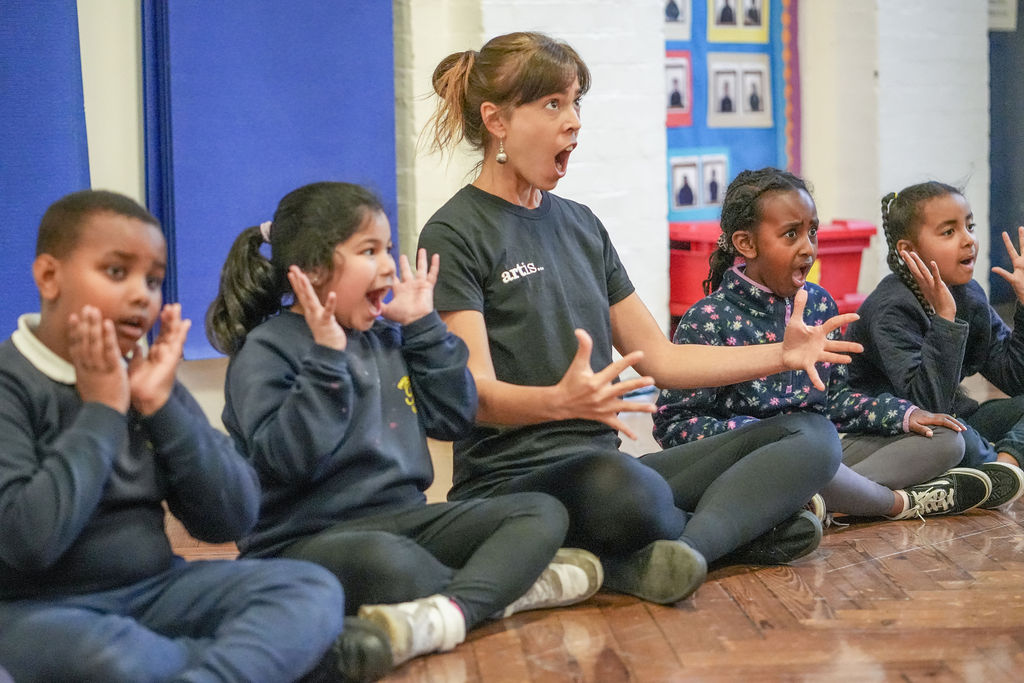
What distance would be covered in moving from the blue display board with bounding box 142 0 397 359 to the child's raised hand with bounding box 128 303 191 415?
1878 mm

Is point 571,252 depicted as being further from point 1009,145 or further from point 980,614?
point 1009,145

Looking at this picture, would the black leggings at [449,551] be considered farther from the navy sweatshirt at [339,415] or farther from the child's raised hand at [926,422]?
the child's raised hand at [926,422]

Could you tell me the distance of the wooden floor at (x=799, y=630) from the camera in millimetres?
1709

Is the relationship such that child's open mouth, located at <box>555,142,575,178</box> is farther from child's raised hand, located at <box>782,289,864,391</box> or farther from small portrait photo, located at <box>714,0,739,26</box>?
small portrait photo, located at <box>714,0,739,26</box>

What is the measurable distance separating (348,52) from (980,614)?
2449 mm

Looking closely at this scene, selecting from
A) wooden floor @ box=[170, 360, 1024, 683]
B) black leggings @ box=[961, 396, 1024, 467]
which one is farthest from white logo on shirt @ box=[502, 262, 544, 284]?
black leggings @ box=[961, 396, 1024, 467]

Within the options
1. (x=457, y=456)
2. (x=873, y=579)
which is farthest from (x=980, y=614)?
(x=457, y=456)

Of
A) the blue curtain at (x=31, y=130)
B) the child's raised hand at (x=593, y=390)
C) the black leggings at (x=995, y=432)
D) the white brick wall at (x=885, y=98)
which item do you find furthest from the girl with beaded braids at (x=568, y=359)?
the white brick wall at (x=885, y=98)

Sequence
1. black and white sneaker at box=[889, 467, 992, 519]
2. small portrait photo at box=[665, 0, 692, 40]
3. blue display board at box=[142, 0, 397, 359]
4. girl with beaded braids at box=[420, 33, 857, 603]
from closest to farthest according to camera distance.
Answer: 1. girl with beaded braids at box=[420, 33, 857, 603]
2. black and white sneaker at box=[889, 467, 992, 519]
3. blue display board at box=[142, 0, 397, 359]
4. small portrait photo at box=[665, 0, 692, 40]

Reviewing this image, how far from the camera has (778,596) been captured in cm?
204

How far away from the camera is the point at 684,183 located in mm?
4758

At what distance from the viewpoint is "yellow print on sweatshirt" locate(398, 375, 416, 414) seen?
1.91 meters

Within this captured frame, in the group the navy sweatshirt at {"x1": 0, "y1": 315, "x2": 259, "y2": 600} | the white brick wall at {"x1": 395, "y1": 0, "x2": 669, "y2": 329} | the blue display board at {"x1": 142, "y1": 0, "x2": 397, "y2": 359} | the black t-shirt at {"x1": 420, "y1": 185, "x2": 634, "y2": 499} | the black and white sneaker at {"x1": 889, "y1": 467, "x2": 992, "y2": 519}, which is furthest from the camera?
the white brick wall at {"x1": 395, "y1": 0, "x2": 669, "y2": 329}

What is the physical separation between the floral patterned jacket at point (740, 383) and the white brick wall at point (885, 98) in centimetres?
240
